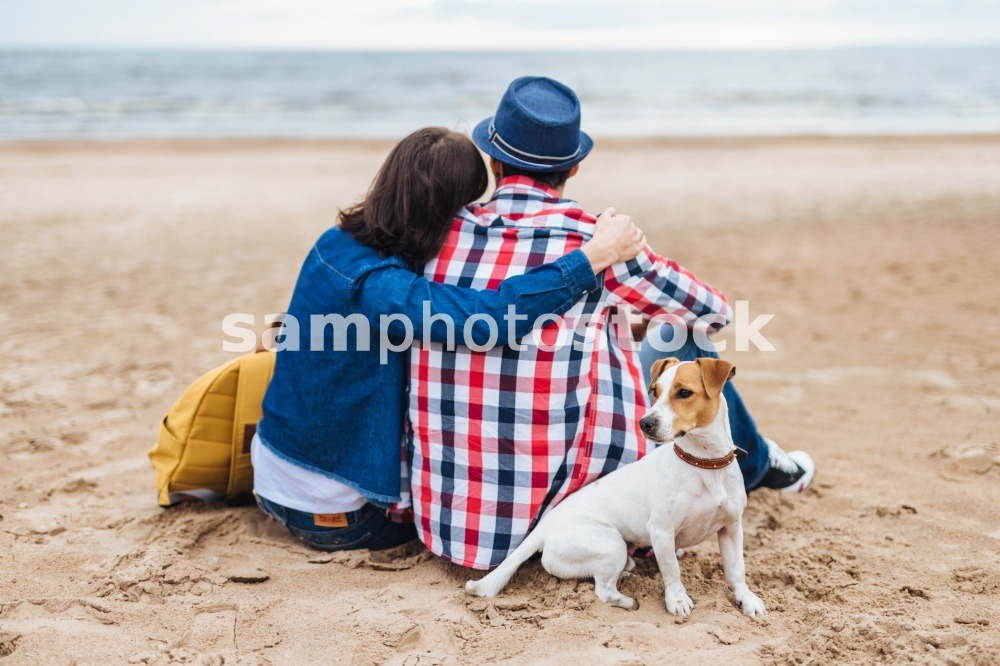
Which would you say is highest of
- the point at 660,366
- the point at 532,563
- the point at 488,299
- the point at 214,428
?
the point at 488,299

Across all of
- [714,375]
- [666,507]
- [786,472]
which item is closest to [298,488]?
[666,507]

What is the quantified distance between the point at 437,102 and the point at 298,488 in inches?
1055

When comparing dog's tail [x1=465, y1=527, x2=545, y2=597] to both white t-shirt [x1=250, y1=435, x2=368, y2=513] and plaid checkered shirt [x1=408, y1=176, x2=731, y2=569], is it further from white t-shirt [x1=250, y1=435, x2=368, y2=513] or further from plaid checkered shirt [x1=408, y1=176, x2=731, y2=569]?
white t-shirt [x1=250, y1=435, x2=368, y2=513]

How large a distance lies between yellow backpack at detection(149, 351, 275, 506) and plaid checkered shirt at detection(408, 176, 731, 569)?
78cm

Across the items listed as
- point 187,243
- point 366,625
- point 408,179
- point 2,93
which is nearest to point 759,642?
point 366,625

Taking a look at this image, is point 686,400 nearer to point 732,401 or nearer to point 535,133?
point 732,401

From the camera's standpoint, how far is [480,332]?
8.69 feet

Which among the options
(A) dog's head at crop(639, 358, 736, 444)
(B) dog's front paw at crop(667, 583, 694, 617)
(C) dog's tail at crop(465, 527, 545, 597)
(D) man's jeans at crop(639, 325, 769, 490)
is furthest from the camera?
(D) man's jeans at crop(639, 325, 769, 490)

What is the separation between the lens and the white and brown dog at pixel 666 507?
2.53 m

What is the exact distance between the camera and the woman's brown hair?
2.75m

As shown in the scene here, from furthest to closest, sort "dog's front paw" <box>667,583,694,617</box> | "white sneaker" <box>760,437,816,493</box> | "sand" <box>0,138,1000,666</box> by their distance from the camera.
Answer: "white sneaker" <box>760,437,816,493</box> < "dog's front paw" <box>667,583,694,617</box> < "sand" <box>0,138,1000,666</box>

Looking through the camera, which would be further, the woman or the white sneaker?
the white sneaker

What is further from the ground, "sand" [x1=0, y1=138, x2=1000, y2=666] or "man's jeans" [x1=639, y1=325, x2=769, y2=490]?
"man's jeans" [x1=639, y1=325, x2=769, y2=490]

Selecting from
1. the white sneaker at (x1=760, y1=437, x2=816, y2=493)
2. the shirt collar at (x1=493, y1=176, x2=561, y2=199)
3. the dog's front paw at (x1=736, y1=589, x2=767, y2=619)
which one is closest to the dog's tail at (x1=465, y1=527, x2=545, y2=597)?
the dog's front paw at (x1=736, y1=589, x2=767, y2=619)
